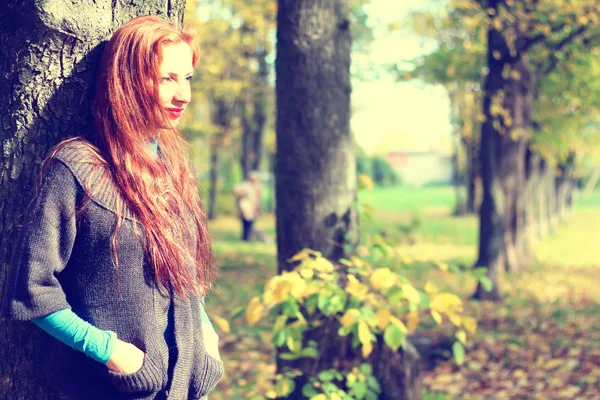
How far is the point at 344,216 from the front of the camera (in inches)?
177

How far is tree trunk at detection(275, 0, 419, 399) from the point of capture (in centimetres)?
446

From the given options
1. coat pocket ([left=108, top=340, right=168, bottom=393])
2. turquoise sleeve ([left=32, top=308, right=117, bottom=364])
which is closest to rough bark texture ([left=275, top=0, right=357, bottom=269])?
coat pocket ([left=108, top=340, right=168, bottom=393])

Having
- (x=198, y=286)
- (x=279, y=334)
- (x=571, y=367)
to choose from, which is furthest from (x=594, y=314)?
(x=198, y=286)

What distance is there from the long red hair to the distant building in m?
83.5

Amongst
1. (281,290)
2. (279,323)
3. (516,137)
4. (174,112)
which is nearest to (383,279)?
(281,290)

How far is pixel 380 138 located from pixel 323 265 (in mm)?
77865

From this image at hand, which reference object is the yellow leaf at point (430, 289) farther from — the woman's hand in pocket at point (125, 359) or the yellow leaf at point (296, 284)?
the woman's hand in pocket at point (125, 359)

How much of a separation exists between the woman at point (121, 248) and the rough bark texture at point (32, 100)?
139 mm

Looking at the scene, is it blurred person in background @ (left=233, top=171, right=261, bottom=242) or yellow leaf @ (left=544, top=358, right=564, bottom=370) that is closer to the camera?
yellow leaf @ (left=544, top=358, right=564, bottom=370)

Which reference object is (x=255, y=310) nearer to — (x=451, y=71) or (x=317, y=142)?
(x=317, y=142)

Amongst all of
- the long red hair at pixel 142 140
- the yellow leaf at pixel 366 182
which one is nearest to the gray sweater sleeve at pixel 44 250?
the long red hair at pixel 142 140

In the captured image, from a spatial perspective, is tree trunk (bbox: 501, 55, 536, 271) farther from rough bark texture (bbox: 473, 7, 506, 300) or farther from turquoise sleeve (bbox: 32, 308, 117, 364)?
turquoise sleeve (bbox: 32, 308, 117, 364)

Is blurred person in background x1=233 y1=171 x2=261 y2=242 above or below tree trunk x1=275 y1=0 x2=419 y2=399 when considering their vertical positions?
below

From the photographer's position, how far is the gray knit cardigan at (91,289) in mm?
1959
